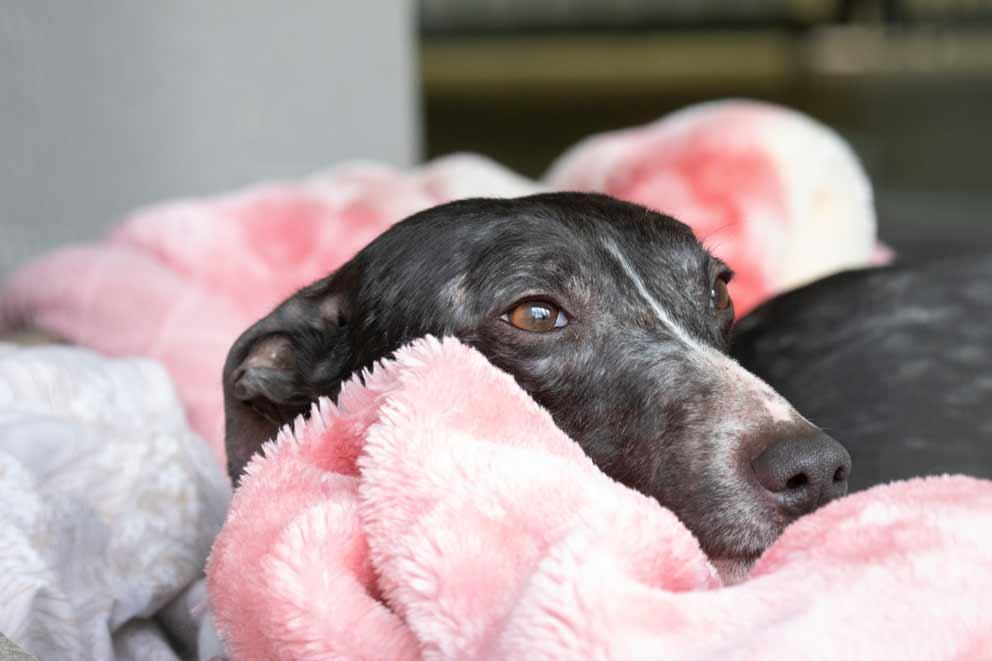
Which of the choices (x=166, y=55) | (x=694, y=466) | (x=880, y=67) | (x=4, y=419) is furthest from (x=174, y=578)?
(x=880, y=67)

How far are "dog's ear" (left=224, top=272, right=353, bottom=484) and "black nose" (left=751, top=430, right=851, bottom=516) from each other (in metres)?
0.87

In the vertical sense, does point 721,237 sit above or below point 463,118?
above

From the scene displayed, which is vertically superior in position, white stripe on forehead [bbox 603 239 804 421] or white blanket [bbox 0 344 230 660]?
white stripe on forehead [bbox 603 239 804 421]

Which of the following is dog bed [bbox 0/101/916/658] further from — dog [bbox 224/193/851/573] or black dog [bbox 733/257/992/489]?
black dog [bbox 733/257/992/489]

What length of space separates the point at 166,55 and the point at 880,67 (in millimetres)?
13802

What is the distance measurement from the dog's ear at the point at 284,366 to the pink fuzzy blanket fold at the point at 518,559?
0.63 m

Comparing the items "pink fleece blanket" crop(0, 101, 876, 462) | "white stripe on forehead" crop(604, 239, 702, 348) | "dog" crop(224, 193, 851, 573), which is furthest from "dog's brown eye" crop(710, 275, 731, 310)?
"pink fleece blanket" crop(0, 101, 876, 462)

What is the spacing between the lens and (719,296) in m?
2.49

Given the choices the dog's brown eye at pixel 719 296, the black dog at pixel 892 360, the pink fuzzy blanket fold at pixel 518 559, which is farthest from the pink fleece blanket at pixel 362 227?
the pink fuzzy blanket fold at pixel 518 559

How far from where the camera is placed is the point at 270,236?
4223 millimetres

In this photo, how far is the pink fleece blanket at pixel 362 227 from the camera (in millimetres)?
3648

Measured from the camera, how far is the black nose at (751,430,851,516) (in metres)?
1.75

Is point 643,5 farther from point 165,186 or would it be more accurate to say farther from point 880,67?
point 165,186

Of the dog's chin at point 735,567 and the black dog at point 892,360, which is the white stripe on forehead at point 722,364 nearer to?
the dog's chin at point 735,567
